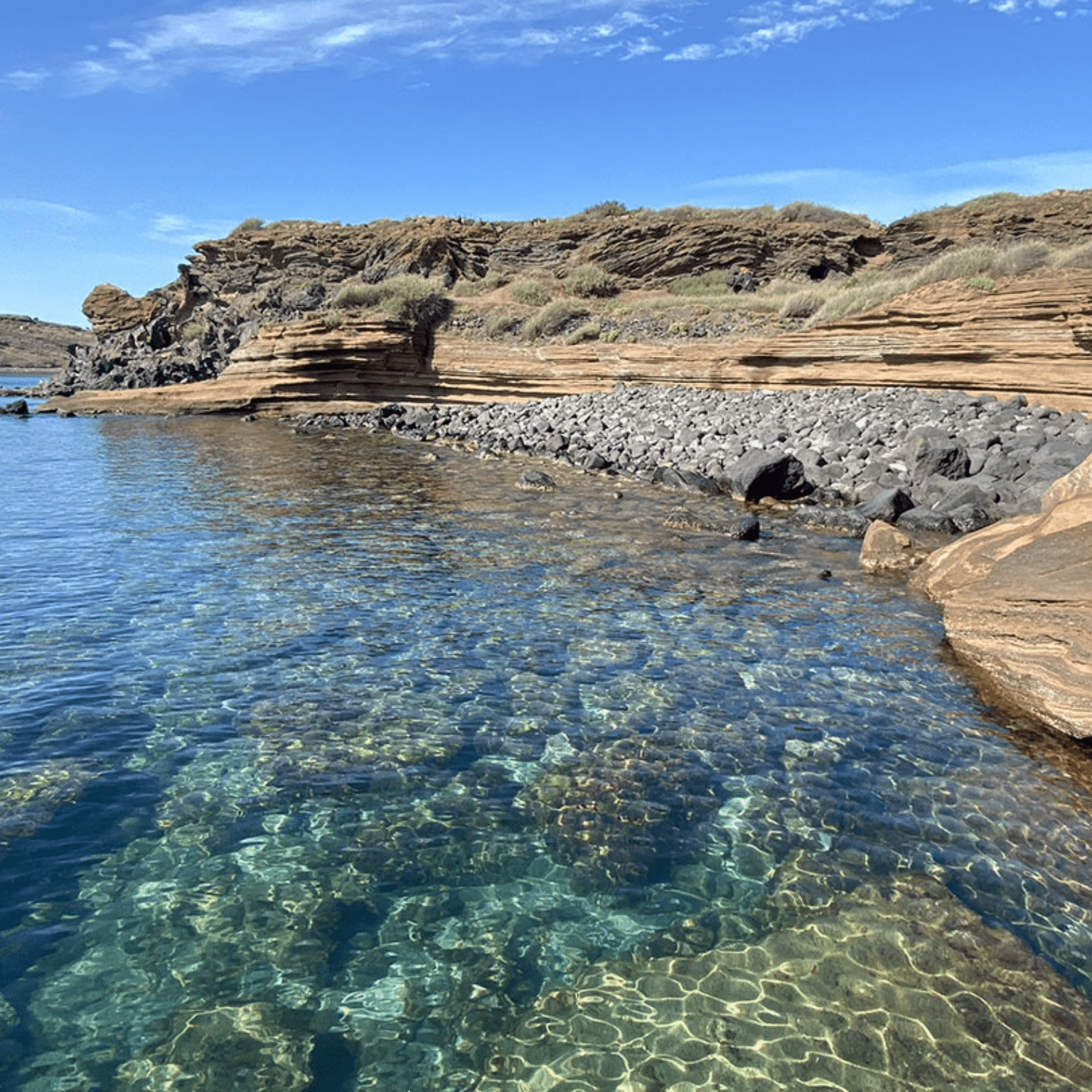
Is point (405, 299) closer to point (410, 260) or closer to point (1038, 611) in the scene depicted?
point (410, 260)

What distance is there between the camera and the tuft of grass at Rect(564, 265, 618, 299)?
41000 millimetres

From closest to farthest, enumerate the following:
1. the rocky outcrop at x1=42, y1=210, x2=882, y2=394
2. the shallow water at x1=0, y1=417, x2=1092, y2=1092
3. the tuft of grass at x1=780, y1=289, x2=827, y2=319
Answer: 1. the shallow water at x1=0, y1=417, x2=1092, y2=1092
2. the tuft of grass at x1=780, y1=289, x2=827, y2=319
3. the rocky outcrop at x1=42, y1=210, x2=882, y2=394

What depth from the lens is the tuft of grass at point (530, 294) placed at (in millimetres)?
40250

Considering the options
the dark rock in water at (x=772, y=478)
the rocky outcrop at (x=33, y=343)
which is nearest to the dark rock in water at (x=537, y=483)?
the dark rock in water at (x=772, y=478)

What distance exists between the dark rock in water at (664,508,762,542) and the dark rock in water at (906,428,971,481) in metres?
3.98

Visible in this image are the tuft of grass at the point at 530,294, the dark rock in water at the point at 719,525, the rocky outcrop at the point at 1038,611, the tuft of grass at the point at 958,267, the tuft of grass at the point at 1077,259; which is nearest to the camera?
the rocky outcrop at the point at 1038,611

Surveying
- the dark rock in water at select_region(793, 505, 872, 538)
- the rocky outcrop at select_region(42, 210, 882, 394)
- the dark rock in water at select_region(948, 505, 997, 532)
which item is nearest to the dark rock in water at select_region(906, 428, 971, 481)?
the dark rock in water at select_region(948, 505, 997, 532)

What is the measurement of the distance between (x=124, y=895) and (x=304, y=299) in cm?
4979

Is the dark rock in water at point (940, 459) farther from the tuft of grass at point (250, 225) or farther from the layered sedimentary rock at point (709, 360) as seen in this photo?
the tuft of grass at point (250, 225)

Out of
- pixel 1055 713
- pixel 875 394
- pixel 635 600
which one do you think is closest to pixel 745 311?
pixel 875 394

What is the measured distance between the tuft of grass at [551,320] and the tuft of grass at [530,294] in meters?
4.27

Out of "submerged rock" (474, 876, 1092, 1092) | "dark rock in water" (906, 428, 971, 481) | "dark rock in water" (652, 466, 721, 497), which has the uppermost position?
"dark rock in water" (906, 428, 971, 481)

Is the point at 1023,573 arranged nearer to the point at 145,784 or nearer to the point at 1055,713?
the point at 1055,713

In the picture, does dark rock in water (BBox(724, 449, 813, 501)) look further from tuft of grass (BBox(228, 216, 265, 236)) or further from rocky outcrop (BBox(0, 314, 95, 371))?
rocky outcrop (BBox(0, 314, 95, 371))
